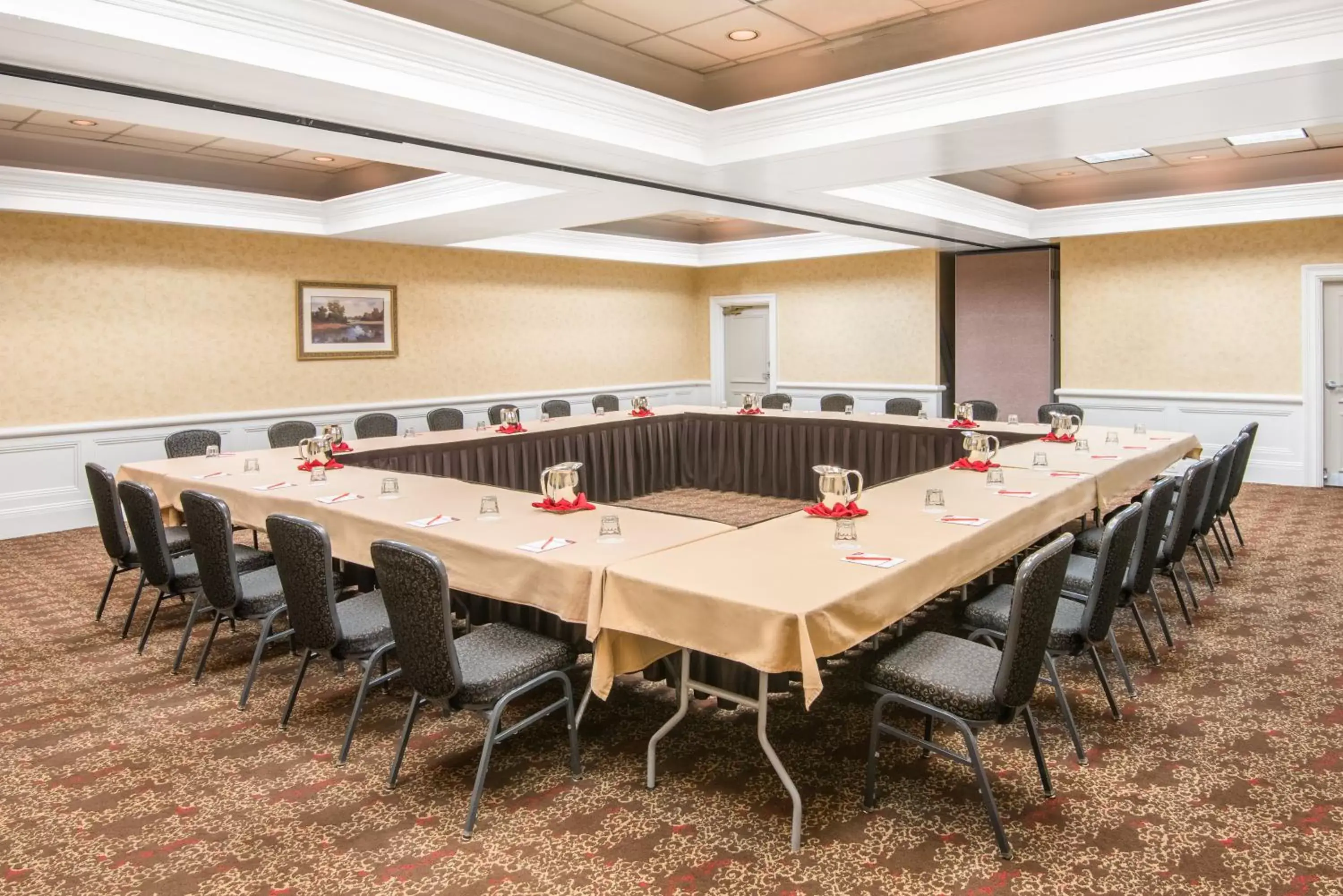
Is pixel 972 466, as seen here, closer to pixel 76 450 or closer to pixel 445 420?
pixel 445 420

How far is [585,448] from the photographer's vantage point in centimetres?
767

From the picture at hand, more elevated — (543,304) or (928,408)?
(543,304)

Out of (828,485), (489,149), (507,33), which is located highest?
(507,33)

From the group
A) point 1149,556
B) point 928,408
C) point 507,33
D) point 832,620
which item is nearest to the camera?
point 832,620

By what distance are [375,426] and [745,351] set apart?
6.48 meters

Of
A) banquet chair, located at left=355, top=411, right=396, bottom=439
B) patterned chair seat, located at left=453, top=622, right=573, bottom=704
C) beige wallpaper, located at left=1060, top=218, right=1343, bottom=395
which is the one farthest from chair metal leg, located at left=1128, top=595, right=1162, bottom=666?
beige wallpaper, located at left=1060, top=218, right=1343, bottom=395

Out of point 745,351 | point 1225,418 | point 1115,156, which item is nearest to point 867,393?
point 745,351

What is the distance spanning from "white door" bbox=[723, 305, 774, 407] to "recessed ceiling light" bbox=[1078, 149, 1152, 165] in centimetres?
525

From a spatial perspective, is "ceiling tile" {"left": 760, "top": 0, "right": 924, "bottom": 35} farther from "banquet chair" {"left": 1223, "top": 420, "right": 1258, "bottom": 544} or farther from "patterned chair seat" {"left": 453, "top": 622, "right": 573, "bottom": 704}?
"banquet chair" {"left": 1223, "top": 420, "right": 1258, "bottom": 544}

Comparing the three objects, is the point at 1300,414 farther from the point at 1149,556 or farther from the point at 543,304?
the point at 543,304

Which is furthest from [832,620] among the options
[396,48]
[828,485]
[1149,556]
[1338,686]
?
[396,48]

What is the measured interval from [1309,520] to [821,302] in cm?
607

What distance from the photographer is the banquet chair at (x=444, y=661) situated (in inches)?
103

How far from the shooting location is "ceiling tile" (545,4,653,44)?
14.3 ft
